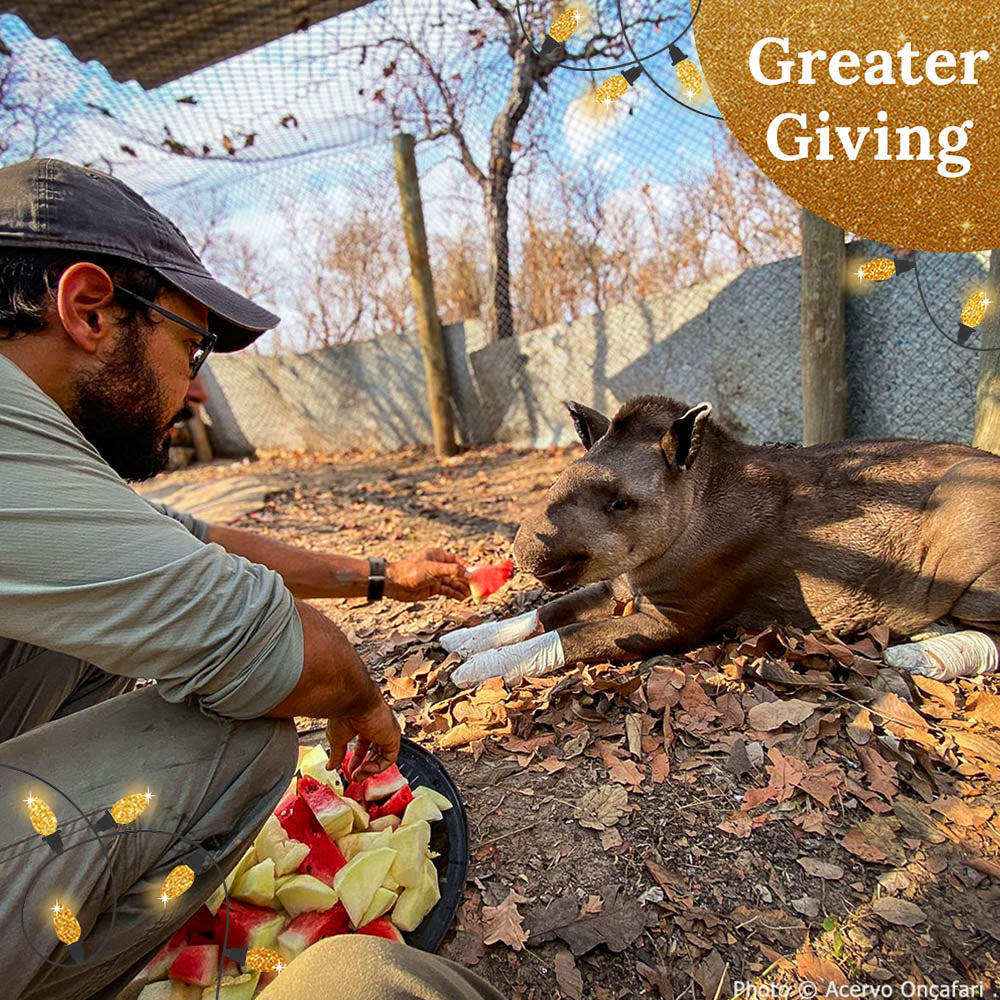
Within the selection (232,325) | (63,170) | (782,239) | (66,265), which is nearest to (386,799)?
(232,325)

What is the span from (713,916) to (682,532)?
6.51 feet

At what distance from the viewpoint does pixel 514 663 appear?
370 cm

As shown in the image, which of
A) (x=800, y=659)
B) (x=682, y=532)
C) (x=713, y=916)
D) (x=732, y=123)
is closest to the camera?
(x=713, y=916)

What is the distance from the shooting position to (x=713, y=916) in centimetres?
227

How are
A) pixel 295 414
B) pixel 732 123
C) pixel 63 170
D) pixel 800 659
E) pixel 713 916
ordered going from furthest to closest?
pixel 295 414, pixel 800 659, pixel 732 123, pixel 713 916, pixel 63 170

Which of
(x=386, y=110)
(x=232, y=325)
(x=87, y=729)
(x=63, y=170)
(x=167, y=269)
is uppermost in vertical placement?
(x=386, y=110)


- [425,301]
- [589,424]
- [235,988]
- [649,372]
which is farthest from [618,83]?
[425,301]

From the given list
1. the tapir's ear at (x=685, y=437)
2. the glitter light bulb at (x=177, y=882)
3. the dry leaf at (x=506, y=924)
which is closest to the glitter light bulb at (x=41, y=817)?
the glitter light bulb at (x=177, y=882)

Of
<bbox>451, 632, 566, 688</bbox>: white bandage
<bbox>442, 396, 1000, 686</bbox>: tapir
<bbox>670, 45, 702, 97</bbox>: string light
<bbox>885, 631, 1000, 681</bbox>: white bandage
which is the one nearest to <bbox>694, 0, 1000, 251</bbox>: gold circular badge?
<bbox>670, 45, 702, 97</bbox>: string light

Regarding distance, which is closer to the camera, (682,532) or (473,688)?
(473,688)

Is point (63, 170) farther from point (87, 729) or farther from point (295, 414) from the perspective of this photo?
point (295, 414)

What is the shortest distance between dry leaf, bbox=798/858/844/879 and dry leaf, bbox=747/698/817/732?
66 centimetres

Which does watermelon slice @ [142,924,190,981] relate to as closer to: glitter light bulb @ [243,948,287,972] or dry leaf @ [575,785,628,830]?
glitter light bulb @ [243,948,287,972]

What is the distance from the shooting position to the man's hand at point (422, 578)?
3.12 m
